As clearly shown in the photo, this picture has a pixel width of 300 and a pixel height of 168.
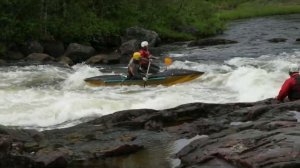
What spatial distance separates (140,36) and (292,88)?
22.3 meters

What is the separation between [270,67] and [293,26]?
66.4 ft

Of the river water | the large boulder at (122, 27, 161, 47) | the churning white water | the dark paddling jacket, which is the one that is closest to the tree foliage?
the large boulder at (122, 27, 161, 47)

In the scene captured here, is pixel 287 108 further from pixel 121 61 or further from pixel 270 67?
pixel 121 61

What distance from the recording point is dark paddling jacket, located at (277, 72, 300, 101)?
40.8 feet

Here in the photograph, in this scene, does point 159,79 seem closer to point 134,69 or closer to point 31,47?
point 134,69

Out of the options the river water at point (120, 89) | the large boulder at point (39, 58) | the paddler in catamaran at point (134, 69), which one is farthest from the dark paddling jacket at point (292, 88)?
the large boulder at point (39, 58)

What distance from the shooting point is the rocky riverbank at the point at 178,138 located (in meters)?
8.70

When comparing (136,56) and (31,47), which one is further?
(31,47)

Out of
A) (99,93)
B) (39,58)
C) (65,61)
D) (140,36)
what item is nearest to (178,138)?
(99,93)

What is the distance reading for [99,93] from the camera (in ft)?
59.6

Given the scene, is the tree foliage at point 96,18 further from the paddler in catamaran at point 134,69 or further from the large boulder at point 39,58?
the paddler in catamaran at point 134,69

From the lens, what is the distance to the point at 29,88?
64.7 feet

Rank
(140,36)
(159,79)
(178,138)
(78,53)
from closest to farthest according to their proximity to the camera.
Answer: (178,138), (159,79), (78,53), (140,36)

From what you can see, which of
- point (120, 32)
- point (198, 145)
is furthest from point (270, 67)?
point (120, 32)
